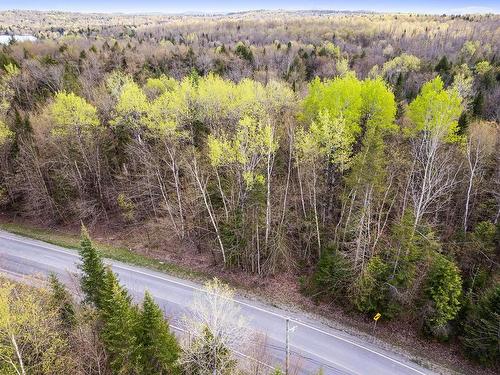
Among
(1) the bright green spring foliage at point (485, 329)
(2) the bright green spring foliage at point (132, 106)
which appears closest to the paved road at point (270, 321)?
(1) the bright green spring foliage at point (485, 329)

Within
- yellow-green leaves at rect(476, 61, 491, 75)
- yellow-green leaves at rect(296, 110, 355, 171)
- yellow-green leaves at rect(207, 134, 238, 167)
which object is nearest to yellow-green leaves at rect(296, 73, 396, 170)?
yellow-green leaves at rect(296, 110, 355, 171)

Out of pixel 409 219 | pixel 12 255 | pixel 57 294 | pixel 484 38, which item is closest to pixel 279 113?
pixel 409 219

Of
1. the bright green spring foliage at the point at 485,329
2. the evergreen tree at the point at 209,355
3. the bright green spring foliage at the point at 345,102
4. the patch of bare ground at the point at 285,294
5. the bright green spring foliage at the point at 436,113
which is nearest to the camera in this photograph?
the evergreen tree at the point at 209,355

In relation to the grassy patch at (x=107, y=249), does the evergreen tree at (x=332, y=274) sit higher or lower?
higher

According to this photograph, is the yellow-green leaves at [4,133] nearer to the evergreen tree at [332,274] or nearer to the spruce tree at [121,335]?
the spruce tree at [121,335]

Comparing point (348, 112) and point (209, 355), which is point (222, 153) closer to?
point (348, 112)

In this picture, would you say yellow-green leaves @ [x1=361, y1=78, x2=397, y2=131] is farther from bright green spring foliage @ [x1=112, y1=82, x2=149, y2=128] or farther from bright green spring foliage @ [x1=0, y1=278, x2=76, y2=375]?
bright green spring foliage @ [x1=0, y1=278, x2=76, y2=375]

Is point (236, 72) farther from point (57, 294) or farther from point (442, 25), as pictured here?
point (442, 25)
